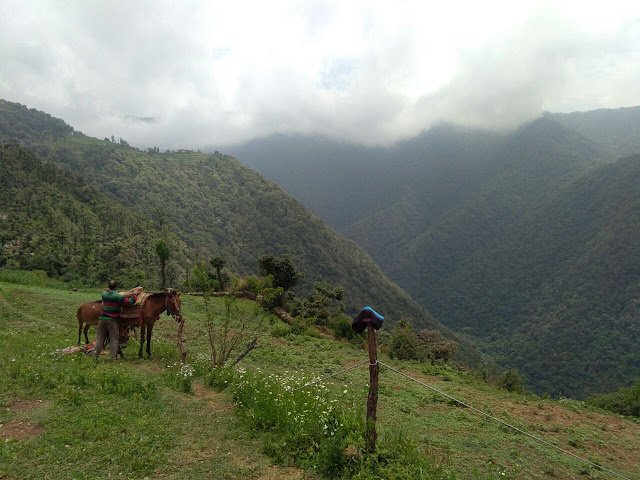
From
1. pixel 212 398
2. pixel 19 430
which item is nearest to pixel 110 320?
pixel 212 398

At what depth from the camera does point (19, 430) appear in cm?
542

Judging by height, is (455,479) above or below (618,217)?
below

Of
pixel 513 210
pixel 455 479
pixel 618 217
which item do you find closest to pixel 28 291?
pixel 455 479

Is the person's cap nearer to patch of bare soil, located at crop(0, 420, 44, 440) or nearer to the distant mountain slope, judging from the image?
patch of bare soil, located at crop(0, 420, 44, 440)

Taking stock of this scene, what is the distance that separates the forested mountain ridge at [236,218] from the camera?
86.8 meters

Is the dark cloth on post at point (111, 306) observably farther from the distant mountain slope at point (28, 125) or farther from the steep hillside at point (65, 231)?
the distant mountain slope at point (28, 125)

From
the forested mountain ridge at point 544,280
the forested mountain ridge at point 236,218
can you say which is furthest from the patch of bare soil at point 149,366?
the forested mountain ridge at point 544,280

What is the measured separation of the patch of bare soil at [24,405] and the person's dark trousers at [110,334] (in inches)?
108

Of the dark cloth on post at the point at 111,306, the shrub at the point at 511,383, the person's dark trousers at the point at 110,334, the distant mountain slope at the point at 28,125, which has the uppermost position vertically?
the distant mountain slope at the point at 28,125

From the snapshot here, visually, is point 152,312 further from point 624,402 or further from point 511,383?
point 624,402

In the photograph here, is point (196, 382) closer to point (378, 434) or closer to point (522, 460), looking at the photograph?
point (378, 434)

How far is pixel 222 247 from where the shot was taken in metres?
91.2

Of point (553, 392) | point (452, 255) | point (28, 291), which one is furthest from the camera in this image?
point (452, 255)

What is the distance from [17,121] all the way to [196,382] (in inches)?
7508
